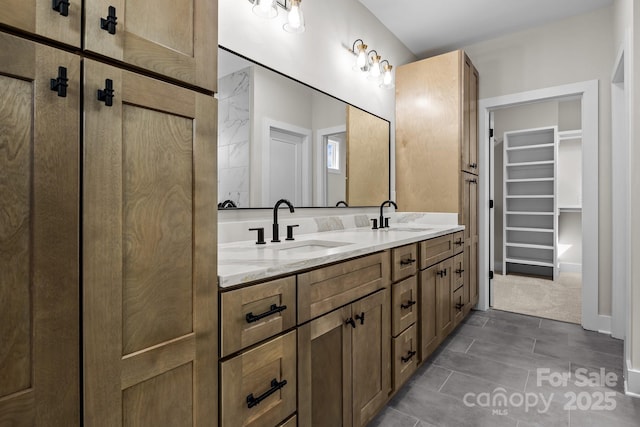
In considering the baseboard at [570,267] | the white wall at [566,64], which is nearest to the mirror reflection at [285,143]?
the white wall at [566,64]

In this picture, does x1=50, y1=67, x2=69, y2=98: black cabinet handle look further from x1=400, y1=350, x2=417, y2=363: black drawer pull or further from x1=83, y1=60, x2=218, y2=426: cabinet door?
x1=400, y1=350, x2=417, y2=363: black drawer pull

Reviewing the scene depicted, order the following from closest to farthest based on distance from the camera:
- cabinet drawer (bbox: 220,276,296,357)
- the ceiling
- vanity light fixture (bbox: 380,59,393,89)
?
cabinet drawer (bbox: 220,276,296,357) → the ceiling → vanity light fixture (bbox: 380,59,393,89)

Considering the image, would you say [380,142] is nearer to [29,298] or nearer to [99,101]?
[99,101]

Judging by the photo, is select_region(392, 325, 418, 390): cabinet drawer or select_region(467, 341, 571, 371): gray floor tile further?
select_region(467, 341, 571, 371): gray floor tile

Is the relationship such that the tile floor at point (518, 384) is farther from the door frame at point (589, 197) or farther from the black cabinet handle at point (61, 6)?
the black cabinet handle at point (61, 6)

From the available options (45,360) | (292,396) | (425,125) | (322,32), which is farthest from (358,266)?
(425,125)

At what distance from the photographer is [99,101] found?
0.67 metres

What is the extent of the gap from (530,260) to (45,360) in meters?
5.43

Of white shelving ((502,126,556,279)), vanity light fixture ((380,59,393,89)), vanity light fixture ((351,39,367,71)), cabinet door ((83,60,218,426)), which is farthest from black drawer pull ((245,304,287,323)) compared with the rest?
white shelving ((502,126,556,279))

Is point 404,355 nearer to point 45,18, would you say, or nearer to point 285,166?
point 285,166

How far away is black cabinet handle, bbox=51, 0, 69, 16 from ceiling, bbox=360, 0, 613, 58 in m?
A: 2.51

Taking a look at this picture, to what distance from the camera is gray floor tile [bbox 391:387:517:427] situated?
162 cm

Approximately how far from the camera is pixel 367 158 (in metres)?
2.73

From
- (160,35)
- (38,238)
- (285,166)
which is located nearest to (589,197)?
(285,166)
